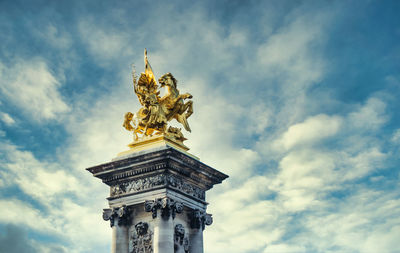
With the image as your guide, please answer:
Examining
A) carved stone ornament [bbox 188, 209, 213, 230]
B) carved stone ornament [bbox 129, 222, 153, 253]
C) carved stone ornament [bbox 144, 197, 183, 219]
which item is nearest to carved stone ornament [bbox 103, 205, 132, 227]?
carved stone ornament [bbox 129, 222, 153, 253]

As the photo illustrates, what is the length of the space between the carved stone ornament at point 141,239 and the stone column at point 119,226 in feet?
0.99

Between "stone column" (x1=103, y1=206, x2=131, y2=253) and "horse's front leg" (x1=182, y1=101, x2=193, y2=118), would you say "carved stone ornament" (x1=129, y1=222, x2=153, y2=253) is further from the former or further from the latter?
"horse's front leg" (x1=182, y1=101, x2=193, y2=118)

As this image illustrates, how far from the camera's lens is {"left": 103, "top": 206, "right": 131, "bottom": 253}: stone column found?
81.0ft

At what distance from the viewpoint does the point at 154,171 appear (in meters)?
25.0

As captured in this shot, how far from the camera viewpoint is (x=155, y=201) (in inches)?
957

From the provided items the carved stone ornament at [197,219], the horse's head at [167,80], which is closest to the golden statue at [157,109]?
the horse's head at [167,80]

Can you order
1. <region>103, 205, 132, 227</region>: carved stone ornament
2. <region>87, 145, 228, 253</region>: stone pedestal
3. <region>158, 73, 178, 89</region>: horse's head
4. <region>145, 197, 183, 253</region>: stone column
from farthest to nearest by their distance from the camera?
<region>158, 73, 178, 89</region>: horse's head < <region>103, 205, 132, 227</region>: carved stone ornament < <region>87, 145, 228, 253</region>: stone pedestal < <region>145, 197, 183, 253</region>: stone column

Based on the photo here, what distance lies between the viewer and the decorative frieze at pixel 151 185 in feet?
81.3

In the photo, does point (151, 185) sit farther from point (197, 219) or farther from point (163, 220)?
point (197, 219)

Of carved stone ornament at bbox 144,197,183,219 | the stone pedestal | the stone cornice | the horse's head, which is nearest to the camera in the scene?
carved stone ornament at bbox 144,197,183,219

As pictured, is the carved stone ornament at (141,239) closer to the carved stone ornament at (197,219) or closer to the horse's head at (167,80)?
the carved stone ornament at (197,219)

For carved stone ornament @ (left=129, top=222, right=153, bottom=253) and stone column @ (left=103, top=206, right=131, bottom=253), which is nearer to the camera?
carved stone ornament @ (left=129, top=222, right=153, bottom=253)

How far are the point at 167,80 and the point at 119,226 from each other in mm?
7528

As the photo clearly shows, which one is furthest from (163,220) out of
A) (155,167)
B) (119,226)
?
(155,167)
